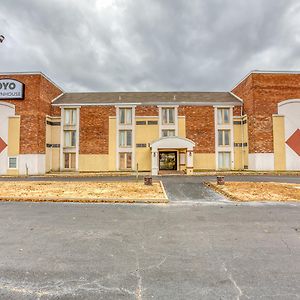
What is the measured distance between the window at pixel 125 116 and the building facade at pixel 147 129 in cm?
14

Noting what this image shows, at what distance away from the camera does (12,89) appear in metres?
29.6

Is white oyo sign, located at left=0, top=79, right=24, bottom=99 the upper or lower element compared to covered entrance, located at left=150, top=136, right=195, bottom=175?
upper

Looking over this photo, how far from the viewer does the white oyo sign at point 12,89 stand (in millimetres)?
29531

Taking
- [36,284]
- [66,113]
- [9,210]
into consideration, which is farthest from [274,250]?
[66,113]

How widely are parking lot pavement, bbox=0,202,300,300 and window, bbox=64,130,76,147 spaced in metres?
23.8

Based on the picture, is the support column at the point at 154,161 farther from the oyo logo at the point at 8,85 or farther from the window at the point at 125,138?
the oyo logo at the point at 8,85

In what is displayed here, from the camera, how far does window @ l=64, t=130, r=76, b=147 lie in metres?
32.4

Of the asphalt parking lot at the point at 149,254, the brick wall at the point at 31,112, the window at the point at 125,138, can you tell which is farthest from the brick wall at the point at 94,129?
the asphalt parking lot at the point at 149,254

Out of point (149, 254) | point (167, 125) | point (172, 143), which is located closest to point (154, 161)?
point (172, 143)

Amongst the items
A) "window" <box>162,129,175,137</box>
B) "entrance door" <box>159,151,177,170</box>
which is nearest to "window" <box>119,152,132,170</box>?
"entrance door" <box>159,151,177,170</box>

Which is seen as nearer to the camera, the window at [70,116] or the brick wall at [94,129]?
the brick wall at [94,129]

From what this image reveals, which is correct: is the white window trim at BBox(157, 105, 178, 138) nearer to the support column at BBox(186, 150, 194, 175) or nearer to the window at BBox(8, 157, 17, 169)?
the support column at BBox(186, 150, 194, 175)

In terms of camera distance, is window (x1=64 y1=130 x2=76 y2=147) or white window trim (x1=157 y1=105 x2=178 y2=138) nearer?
white window trim (x1=157 y1=105 x2=178 y2=138)

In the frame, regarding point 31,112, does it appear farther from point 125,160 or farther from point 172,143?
point 172,143
